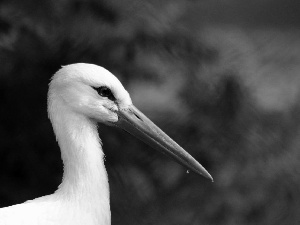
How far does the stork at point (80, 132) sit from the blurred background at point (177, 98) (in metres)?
1.06

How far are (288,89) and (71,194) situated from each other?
150 centimetres

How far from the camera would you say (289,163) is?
10.6 feet

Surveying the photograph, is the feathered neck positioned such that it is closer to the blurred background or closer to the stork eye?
the stork eye

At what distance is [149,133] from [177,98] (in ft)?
3.47

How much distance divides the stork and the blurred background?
3.47ft

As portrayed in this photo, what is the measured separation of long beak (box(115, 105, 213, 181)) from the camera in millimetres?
2158

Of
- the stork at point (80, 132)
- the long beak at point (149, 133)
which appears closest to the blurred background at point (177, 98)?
the long beak at point (149, 133)

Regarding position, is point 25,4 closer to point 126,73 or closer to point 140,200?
point 126,73

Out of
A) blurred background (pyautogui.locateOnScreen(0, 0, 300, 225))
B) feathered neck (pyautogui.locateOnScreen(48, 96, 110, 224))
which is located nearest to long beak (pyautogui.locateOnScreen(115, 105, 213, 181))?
feathered neck (pyautogui.locateOnScreen(48, 96, 110, 224))

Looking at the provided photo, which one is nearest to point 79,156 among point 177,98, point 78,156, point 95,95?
point 78,156

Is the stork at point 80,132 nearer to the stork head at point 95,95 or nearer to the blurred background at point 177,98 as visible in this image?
the stork head at point 95,95

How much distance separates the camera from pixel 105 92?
2.10 m

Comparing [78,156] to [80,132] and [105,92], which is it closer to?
[80,132]

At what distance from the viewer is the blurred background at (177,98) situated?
3205 mm
